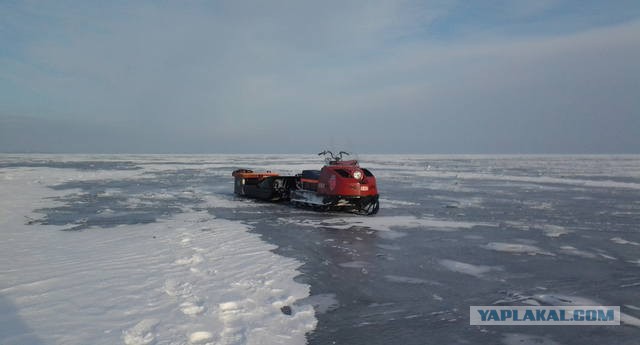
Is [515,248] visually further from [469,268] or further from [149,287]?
[149,287]

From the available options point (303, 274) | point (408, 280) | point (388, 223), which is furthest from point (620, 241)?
point (303, 274)

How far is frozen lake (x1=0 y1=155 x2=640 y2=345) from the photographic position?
413 cm

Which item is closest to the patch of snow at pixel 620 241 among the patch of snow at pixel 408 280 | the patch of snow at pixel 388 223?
the patch of snow at pixel 388 223

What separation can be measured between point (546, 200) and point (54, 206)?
17.1 m

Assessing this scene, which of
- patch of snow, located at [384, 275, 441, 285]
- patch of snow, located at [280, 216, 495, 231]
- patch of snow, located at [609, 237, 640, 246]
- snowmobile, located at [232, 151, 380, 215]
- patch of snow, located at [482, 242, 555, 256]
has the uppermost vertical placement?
snowmobile, located at [232, 151, 380, 215]

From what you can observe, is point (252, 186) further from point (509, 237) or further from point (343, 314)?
point (343, 314)

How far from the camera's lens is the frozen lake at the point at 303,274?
4.13 m

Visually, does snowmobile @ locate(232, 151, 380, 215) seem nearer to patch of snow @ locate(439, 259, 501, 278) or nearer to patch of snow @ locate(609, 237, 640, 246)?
patch of snow @ locate(439, 259, 501, 278)

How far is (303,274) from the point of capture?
6270 mm

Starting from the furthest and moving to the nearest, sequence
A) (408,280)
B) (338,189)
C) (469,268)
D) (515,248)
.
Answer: (338,189)
(515,248)
(469,268)
(408,280)

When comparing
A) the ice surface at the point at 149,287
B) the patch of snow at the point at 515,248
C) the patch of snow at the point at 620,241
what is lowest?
the patch of snow at the point at 515,248

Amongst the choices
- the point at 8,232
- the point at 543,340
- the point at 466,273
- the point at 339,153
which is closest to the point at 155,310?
the point at 543,340

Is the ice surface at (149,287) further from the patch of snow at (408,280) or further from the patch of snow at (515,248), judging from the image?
the patch of snow at (515,248)

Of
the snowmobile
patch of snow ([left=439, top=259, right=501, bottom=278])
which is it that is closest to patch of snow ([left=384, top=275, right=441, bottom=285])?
patch of snow ([left=439, top=259, right=501, bottom=278])
